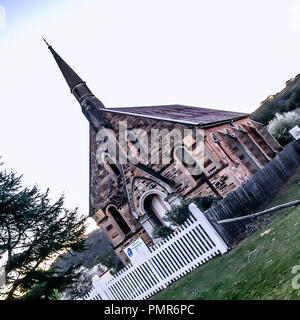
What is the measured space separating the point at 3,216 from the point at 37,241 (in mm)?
2511

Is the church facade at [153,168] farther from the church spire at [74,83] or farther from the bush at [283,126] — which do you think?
the bush at [283,126]

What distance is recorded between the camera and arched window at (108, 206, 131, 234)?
68.1 feet

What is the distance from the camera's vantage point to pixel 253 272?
22.7ft

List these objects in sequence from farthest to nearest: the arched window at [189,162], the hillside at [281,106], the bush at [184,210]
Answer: the hillside at [281,106] → the arched window at [189,162] → the bush at [184,210]

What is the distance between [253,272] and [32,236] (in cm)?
1212

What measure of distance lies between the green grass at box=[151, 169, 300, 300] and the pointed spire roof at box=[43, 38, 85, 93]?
1858 centimetres

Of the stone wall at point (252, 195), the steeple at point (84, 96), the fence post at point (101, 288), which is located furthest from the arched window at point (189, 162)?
the fence post at point (101, 288)

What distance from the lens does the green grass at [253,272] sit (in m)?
5.72

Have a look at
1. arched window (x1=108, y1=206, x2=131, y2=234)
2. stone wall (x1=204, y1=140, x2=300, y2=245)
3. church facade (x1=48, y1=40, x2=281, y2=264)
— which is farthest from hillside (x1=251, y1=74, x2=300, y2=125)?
arched window (x1=108, y1=206, x2=131, y2=234)

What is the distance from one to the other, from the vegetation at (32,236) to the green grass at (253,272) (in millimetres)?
7125
